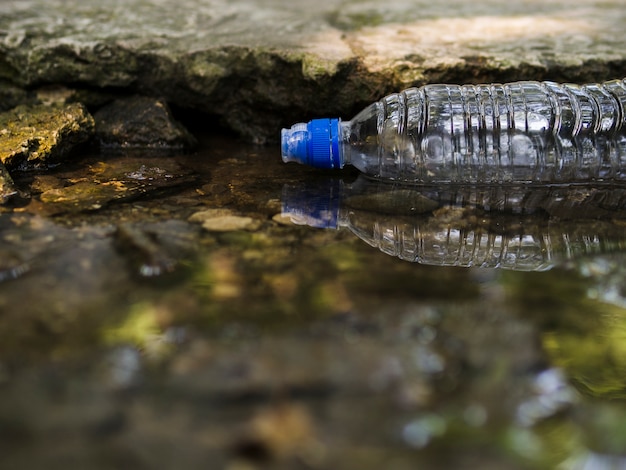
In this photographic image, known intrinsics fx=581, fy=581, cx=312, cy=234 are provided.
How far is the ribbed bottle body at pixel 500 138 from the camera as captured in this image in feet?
6.04

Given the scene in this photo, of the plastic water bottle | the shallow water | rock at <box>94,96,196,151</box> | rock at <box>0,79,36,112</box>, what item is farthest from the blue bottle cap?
rock at <box>0,79,36,112</box>

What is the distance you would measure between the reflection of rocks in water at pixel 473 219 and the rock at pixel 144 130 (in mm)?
592

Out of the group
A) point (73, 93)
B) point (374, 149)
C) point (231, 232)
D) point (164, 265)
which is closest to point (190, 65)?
point (73, 93)

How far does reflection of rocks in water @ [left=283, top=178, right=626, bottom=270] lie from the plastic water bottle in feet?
0.30

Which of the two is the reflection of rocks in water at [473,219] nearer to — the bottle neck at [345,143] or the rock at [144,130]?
the bottle neck at [345,143]

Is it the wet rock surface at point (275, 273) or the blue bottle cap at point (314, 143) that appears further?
the blue bottle cap at point (314, 143)

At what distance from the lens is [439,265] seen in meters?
1.24

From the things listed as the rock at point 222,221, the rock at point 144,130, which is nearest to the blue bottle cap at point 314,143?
the rock at point 222,221

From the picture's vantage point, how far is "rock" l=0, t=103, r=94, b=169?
1809mm

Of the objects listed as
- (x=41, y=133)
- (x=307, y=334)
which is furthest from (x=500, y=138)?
(x=41, y=133)

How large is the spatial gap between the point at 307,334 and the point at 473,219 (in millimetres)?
746

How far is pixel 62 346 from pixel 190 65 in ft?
4.69

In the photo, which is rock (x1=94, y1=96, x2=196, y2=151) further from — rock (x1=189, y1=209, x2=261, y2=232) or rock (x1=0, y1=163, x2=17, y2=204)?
rock (x1=189, y1=209, x2=261, y2=232)

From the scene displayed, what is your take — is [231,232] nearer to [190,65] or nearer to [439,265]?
[439,265]
